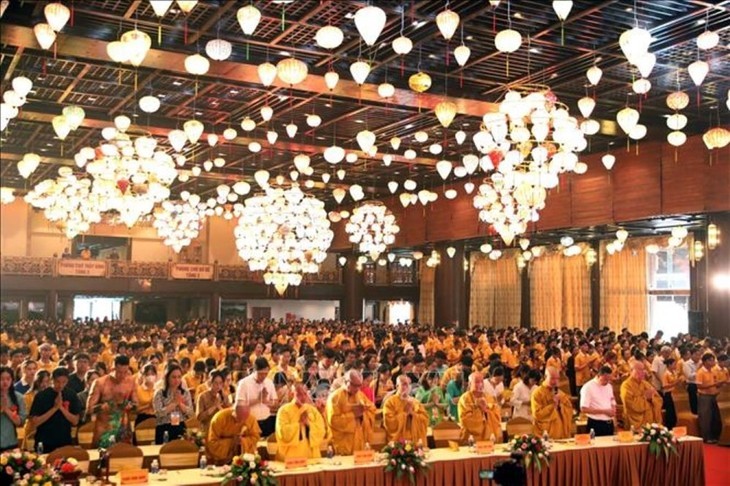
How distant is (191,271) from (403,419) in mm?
25092

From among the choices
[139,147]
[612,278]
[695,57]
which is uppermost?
[695,57]

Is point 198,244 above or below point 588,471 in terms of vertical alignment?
above

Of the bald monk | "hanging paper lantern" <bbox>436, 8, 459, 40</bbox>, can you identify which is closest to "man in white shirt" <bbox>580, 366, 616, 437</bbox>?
the bald monk

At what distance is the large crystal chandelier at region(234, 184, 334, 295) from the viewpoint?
18.4m

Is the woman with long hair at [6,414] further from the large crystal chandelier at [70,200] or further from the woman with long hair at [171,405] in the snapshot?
the large crystal chandelier at [70,200]

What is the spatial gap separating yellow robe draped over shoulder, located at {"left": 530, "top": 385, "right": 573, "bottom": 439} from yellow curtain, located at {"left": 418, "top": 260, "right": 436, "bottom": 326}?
79.7 ft

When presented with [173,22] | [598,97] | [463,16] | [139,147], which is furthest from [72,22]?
[598,97]

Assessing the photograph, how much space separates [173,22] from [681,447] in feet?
30.6

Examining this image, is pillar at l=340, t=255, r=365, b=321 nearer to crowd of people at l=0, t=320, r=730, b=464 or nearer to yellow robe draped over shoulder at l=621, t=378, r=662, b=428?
crowd of people at l=0, t=320, r=730, b=464

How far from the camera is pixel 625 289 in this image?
930 inches

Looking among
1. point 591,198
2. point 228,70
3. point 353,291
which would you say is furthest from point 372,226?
point 353,291

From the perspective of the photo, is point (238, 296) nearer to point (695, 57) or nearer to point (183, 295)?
point (183, 295)

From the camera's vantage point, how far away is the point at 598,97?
15703 mm

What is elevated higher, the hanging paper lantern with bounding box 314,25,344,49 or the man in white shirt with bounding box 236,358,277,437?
the hanging paper lantern with bounding box 314,25,344,49
